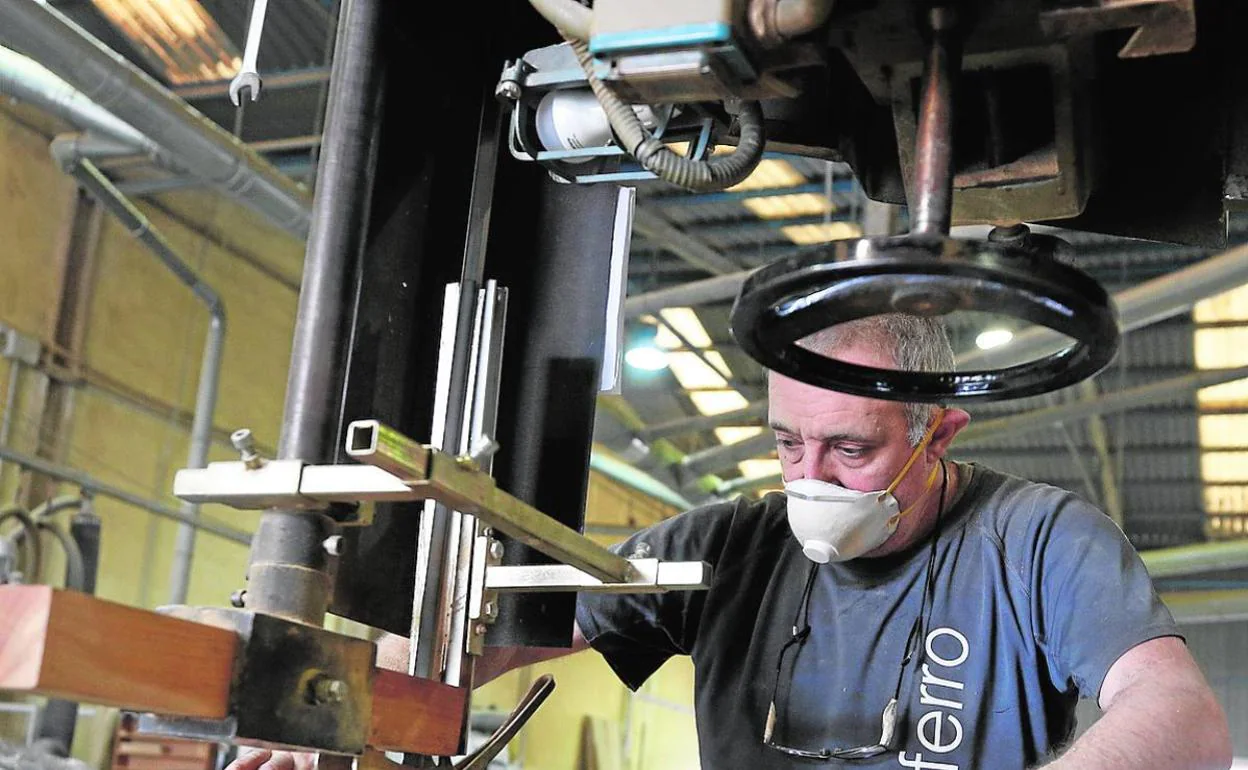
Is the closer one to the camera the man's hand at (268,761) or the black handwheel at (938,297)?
the black handwheel at (938,297)

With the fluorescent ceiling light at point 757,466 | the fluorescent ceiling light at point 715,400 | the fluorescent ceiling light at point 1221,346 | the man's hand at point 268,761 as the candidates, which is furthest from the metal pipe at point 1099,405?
the man's hand at point 268,761

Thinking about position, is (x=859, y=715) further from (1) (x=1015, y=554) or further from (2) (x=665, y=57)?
(2) (x=665, y=57)

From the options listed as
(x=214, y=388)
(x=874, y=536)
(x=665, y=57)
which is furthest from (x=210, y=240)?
(x=665, y=57)

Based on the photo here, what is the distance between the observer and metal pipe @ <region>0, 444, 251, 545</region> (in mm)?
4320

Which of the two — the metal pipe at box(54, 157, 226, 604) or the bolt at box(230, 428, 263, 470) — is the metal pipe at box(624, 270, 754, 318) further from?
the bolt at box(230, 428, 263, 470)

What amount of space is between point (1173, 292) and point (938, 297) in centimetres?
344

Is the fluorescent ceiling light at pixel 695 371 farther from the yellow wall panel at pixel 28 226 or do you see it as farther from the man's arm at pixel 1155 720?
the man's arm at pixel 1155 720

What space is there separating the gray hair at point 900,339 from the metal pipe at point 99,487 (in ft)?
11.3

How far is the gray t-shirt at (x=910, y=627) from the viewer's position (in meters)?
1.38

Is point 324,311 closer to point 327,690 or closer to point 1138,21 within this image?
point 327,690

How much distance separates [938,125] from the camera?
76cm

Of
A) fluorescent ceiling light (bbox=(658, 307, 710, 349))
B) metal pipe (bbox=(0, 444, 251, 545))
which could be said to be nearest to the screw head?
metal pipe (bbox=(0, 444, 251, 545))

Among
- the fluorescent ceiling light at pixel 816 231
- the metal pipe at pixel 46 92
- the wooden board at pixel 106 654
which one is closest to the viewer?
the wooden board at pixel 106 654

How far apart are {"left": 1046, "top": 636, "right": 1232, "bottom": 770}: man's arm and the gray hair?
352 millimetres
